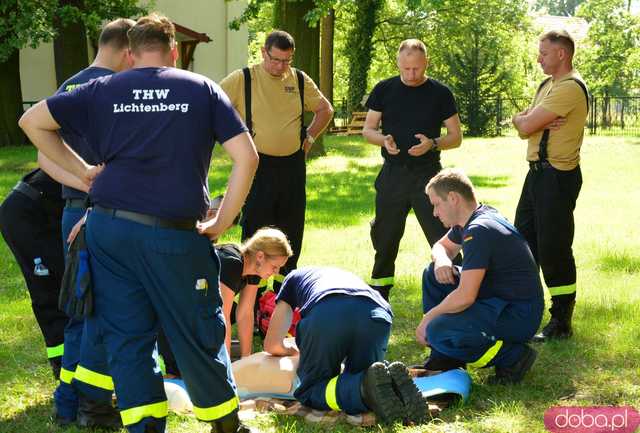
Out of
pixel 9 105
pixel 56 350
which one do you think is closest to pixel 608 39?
pixel 9 105

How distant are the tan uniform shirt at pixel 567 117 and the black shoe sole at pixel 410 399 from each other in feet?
8.02

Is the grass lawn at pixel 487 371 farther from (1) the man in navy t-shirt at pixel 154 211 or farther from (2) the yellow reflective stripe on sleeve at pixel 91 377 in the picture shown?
(1) the man in navy t-shirt at pixel 154 211

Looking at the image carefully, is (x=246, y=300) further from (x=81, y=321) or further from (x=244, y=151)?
(x=244, y=151)

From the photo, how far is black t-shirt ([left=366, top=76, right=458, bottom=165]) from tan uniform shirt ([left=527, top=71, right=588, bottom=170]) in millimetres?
928

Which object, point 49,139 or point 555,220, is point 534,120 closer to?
point 555,220

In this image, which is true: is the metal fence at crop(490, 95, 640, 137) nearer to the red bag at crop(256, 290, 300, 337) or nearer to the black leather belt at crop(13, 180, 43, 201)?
the red bag at crop(256, 290, 300, 337)

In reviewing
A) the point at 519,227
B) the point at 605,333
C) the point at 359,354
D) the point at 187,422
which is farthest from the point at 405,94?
the point at 187,422

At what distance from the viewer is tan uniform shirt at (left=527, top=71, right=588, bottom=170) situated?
6113 millimetres

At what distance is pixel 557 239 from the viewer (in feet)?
20.5

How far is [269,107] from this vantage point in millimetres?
6699

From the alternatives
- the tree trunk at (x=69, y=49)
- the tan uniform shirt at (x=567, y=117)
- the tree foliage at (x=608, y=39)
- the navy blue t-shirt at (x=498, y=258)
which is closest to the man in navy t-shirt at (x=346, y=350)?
the navy blue t-shirt at (x=498, y=258)

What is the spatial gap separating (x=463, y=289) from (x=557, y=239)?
4.93 ft

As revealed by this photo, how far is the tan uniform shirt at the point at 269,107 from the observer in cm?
667

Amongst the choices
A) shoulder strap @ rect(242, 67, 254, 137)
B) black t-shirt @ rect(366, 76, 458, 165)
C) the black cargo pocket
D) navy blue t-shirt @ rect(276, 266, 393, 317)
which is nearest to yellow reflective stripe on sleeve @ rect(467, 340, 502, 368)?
navy blue t-shirt @ rect(276, 266, 393, 317)
